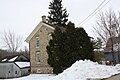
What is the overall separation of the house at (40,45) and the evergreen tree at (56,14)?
1550 centimetres

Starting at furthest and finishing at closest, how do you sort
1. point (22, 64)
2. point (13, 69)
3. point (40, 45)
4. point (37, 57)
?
point (22, 64), point (13, 69), point (37, 57), point (40, 45)

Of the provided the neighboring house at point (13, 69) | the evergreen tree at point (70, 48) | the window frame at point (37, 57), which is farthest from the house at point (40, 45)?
the evergreen tree at point (70, 48)

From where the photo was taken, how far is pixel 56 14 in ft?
227

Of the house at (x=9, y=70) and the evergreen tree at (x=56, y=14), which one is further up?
the evergreen tree at (x=56, y=14)

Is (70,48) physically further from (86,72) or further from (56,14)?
(56,14)

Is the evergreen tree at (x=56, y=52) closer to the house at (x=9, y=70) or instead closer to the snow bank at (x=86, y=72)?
the snow bank at (x=86, y=72)

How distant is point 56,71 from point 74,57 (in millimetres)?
3360

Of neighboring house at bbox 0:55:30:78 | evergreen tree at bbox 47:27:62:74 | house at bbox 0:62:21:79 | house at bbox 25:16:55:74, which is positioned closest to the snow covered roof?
neighboring house at bbox 0:55:30:78

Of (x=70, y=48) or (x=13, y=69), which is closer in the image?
(x=70, y=48)

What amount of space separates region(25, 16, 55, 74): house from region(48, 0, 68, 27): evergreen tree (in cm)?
1550

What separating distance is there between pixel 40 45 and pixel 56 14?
61.7ft

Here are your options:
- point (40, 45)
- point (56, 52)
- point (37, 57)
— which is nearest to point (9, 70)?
point (37, 57)

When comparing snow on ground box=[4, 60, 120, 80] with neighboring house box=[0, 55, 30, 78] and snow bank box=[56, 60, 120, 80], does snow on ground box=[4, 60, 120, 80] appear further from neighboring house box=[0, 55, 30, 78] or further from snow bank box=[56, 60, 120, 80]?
neighboring house box=[0, 55, 30, 78]

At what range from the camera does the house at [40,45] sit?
50.6 m
